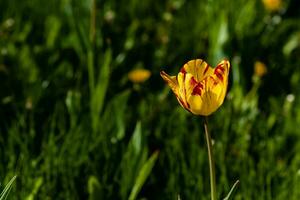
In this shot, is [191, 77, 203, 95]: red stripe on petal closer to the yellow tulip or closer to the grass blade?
the yellow tulip

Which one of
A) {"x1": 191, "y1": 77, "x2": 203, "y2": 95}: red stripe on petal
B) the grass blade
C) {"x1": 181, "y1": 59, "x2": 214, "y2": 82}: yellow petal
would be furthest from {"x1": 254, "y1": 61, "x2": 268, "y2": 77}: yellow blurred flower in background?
{"x1": 191, "y1": 77, "x2": 203, "y2": 95}: red stripe on petal

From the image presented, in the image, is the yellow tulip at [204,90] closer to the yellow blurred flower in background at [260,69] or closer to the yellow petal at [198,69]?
the yellow petal at [198,69]

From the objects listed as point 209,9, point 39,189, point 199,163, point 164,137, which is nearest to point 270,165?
point 199,163

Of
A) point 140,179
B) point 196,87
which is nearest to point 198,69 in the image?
point 196,87

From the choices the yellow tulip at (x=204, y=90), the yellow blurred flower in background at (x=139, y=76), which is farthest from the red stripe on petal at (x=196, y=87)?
the yellow blurred flower in background at (x=139, y=76)

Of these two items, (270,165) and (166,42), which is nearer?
(270,165)

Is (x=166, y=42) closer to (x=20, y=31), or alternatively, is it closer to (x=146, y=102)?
(x=146, y=102)
